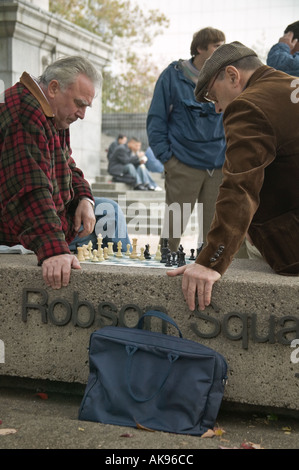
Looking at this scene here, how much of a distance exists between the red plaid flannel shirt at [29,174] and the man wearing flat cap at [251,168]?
0.74 m

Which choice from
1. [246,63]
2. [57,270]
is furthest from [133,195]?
[246,63]

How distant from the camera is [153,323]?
306 centimetres

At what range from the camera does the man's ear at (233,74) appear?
2943 millimetres

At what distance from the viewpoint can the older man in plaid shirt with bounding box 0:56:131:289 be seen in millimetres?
3160

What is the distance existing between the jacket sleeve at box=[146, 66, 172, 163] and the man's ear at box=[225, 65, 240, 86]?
2.19m

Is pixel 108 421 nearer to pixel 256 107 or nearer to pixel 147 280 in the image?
pixel 147 280

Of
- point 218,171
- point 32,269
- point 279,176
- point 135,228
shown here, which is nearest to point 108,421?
point 32,269

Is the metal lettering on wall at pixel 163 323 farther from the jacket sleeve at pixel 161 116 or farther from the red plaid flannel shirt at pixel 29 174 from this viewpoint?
the jacket sleeve at pixel 161 116

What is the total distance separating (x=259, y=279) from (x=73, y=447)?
1.17 metres

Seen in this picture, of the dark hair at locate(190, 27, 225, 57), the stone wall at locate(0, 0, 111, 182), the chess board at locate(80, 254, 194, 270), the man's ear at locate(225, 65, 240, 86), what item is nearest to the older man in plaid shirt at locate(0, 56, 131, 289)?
the chess board at locate(80, 254, 194, 270)

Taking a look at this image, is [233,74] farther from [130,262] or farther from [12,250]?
[12,250]

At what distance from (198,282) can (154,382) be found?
51cm

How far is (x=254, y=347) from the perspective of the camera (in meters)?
2.92

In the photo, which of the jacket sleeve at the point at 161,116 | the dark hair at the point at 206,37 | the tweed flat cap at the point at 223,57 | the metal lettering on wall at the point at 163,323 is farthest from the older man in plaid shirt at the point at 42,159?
the dark hair at the point at 206,37
